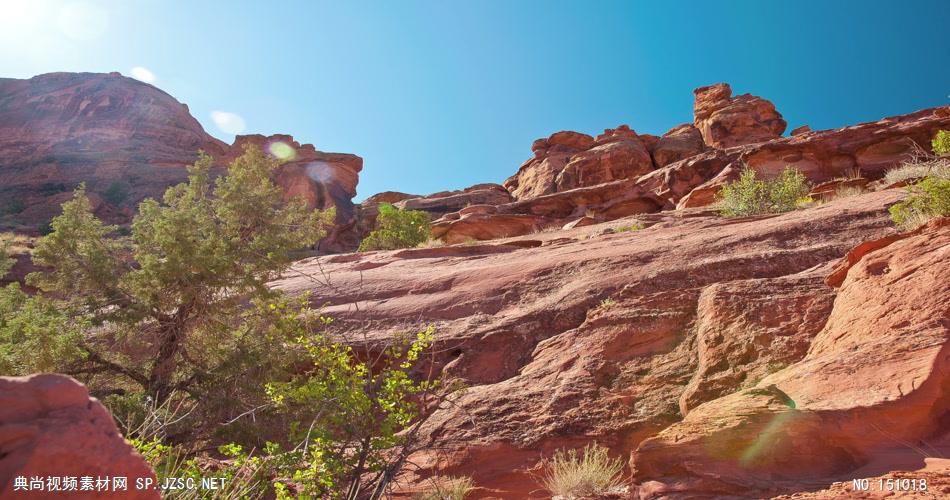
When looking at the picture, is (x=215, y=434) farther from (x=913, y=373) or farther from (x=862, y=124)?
(x=862, y=124)

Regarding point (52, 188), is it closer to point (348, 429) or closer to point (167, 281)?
point (167, 281)

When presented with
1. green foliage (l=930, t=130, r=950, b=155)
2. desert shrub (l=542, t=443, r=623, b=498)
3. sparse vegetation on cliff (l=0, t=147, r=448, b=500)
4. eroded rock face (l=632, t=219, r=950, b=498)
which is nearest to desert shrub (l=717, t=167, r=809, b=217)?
green foliage (l=930, t=130, r=950, b=155)

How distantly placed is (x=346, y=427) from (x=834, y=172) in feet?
89.3

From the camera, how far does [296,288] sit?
43.0ft

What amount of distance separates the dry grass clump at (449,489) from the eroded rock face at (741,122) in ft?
142

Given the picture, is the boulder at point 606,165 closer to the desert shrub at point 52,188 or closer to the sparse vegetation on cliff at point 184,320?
the sparse vegetation on cliff at point 184,320

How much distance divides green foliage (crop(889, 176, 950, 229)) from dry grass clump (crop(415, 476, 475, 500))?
7012 mm

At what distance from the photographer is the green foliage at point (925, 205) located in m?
7.50

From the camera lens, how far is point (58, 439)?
209 centimetres

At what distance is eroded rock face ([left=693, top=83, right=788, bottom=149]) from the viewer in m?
43.1

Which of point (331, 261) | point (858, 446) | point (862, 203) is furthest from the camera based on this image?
point (331, 261)

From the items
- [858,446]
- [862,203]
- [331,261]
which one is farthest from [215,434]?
A: [862,203]

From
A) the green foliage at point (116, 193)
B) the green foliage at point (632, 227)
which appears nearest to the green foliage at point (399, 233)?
the green foliage at point (632, 227)

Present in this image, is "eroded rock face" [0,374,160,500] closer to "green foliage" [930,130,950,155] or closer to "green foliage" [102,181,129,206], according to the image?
"green foliage" [930,130,950,155]
